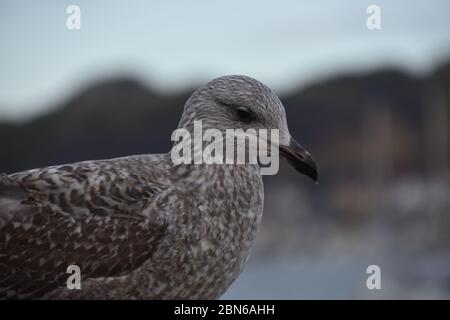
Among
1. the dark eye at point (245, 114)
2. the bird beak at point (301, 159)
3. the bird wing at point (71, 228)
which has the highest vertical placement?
the dark eye at point (245, 114)

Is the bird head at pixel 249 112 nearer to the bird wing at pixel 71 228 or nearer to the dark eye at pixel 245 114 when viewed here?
the dark eye at pixel 245 114

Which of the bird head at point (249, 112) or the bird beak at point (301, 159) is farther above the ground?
the bird head at point (249, 112)

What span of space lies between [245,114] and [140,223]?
673mm

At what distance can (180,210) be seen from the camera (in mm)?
3758

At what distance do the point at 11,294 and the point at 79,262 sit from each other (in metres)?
0.33

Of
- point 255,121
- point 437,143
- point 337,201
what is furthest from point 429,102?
point 255,121

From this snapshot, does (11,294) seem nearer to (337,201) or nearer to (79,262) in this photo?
(79,262)

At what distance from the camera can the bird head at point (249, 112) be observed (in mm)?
3902

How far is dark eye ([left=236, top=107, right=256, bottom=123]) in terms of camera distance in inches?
154

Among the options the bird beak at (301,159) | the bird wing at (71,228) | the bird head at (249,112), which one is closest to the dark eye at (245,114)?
the bird head at (249,112)
